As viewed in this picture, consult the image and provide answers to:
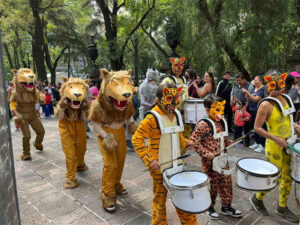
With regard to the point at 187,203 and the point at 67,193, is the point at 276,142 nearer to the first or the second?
the point at 187,203

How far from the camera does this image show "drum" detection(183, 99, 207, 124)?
18.6 feet

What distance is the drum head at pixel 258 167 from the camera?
291cm

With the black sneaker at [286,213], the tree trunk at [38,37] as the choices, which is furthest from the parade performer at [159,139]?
the tree trunk at [38,37]

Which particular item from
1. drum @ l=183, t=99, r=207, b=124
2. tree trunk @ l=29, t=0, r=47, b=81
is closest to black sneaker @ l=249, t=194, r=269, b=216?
drum @ l=183, t=99, r=207, b=124

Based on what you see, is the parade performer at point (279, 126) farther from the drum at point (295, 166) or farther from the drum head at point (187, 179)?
the drum head at point (187, 179)

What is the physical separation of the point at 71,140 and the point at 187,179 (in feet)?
8.74

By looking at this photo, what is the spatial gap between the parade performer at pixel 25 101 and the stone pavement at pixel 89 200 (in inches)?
32.1

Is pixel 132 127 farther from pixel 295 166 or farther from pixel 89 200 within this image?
pixel 295 166

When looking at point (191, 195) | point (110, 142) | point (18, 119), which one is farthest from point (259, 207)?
point (18, 119)

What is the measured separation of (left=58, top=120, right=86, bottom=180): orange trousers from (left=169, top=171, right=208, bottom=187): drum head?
246cm

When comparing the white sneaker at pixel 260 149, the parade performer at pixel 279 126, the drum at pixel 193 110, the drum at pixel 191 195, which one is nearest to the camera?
the drum at pixel 191 195

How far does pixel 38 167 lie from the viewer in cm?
562

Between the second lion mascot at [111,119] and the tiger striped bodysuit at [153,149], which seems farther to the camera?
the second lion mascot at [111,119]

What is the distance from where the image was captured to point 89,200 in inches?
161
